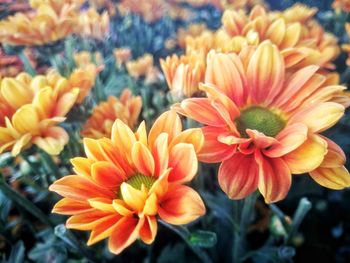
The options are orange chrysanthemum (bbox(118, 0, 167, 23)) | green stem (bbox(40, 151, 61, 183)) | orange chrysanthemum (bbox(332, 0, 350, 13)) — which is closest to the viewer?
green stem (bbox(40, 151, 61, 183))

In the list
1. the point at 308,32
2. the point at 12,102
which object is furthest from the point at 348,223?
the point at 12,102

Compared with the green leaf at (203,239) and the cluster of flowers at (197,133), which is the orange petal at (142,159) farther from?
the green leaf at (203,239)

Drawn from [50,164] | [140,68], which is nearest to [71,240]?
[50,164]

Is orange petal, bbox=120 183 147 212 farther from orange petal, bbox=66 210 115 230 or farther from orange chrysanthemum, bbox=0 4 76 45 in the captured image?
orange chrysanthemum, bbox=0 4 76 45

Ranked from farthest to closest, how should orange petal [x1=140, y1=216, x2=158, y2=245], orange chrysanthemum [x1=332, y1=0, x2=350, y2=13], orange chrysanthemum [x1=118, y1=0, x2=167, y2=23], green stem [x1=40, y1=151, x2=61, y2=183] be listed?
1. orange chrysanthemum [x1=118, y1=0, x2=167, y2=23]
2. orange chrysanthemum [x1=332, y1=0, x2=350, y2=13]
3. green stem [x1=40, y1=151, x2=61, y2=183]
4. orange petal [x1=140, y1=216, x2=158, y2=245]

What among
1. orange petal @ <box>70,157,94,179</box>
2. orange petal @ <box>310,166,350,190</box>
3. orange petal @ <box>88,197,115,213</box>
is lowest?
orange petal @ <box>310,166,350,190</box>

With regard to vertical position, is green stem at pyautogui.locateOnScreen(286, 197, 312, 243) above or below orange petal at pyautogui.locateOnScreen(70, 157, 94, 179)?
below

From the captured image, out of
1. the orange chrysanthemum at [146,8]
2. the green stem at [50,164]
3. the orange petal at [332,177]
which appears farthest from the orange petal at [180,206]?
the orange chrysanthemum at [146,8]

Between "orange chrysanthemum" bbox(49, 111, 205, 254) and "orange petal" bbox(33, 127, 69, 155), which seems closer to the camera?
"orange chrysanthemum" bbox(49, 111, 205, 254)

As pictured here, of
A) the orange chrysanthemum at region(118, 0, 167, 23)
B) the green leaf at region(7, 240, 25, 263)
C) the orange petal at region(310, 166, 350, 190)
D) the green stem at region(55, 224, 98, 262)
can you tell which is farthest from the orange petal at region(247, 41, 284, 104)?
the orange chrysanthemum at region(118, 0, 167, 23)
